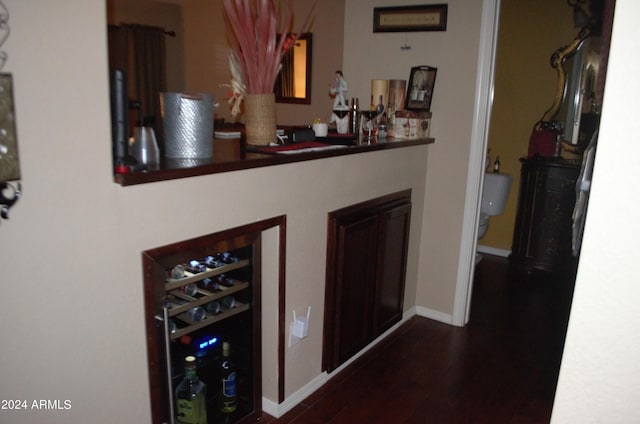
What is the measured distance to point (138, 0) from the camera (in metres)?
4.98

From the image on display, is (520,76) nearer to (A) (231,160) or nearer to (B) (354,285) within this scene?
(B) (354,285)

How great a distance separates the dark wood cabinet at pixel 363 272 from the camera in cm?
245

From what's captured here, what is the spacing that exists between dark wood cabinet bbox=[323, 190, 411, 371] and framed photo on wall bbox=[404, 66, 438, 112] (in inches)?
22.0

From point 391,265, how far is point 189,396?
4.77 ft

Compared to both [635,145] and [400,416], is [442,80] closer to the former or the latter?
[400,416]

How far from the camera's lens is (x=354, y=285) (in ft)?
8.56

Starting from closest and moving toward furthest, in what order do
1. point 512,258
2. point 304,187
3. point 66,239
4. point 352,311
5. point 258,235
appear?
point 66,239, point 258,235, point 304,187, point 352,311, point 512,258

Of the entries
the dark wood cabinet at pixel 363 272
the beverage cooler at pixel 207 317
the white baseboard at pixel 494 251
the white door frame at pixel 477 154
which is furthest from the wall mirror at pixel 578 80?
the beverage cooler at pixel 207 317

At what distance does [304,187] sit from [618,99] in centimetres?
153

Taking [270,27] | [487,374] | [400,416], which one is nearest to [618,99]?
[270,27]

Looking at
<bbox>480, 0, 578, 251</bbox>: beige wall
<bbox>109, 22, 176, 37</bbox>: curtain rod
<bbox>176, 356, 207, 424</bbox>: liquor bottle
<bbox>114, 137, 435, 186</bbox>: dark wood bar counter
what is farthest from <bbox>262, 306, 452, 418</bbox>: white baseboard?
<bbox>109, 22, 176, 37</bbox>: curtain rod

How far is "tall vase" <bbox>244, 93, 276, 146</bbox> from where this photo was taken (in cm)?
224

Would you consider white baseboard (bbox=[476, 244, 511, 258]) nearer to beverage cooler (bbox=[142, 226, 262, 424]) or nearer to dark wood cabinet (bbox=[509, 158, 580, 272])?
dark wood cabinet (bbox=[509, 158, 580, 272])

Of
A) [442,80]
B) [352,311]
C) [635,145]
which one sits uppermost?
[442,80]
